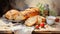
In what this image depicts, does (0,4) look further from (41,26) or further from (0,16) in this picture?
(41,26)

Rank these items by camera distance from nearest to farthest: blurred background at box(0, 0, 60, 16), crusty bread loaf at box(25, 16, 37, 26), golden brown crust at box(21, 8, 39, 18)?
1. crusty bread loaf at box(25, 16, 37, 26)
2. golden brown crust at box(21, 8, 39, 18)
3. blurred background at box(0, 0, 60, 16)

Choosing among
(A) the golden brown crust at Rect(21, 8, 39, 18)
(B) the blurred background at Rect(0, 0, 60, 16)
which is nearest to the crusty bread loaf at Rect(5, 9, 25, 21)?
(A) the golden brown crust at Rect(21, 8, 39, 18)

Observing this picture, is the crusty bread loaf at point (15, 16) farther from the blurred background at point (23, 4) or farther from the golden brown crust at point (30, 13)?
the blurred background at point (23, 4)

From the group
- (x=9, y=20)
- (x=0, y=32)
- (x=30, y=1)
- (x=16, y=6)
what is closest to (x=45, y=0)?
(x=30, y=1)

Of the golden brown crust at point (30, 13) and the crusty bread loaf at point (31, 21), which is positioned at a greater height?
the golden brown crust at point (30, 13)

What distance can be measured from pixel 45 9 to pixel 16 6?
34 cm

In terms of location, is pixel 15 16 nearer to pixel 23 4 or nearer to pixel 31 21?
pixel 31 21

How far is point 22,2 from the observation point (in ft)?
5.23

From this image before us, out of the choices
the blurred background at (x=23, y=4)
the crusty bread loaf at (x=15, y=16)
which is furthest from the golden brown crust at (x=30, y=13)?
the blurred background at (x=23, y=4)

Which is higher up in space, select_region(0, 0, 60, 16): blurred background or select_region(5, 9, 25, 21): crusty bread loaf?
select_region(0, 0, 60, 16): blurred background

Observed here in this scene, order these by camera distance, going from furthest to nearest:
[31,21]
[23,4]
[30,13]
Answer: [23,4]
[30,13]
[31,21]

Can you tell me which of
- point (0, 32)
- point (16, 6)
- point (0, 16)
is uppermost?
point (16, 6)

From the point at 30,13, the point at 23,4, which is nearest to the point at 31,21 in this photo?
the point at 30,13

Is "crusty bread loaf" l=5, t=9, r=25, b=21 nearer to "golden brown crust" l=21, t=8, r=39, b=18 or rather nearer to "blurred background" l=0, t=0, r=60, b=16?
"golden brown crust" l=21, t=8, r=39, b=18
